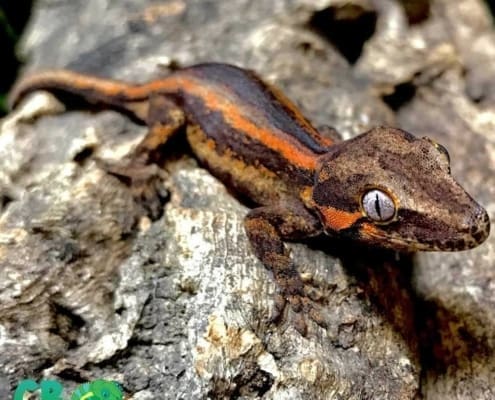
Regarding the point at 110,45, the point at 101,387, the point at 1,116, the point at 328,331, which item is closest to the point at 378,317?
the point at 328,331

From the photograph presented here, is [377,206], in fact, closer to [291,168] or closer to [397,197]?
[397,197]

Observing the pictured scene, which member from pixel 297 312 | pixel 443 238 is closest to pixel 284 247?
pixel 297 312

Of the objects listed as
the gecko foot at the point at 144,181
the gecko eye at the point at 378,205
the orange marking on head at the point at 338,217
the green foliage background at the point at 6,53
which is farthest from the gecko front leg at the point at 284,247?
the green foliage background at the point at 6,53

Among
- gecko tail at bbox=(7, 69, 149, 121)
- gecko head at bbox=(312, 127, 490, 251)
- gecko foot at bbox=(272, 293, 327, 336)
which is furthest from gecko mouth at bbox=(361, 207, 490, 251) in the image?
gecko tail at bbox=(7, 69, 149, 121)

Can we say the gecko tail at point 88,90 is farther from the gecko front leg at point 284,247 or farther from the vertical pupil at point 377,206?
the vertical pupil at point 377,206

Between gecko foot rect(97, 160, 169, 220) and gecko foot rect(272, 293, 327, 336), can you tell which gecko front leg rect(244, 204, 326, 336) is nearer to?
gecko foot rect(272, 293, 327, 336)
